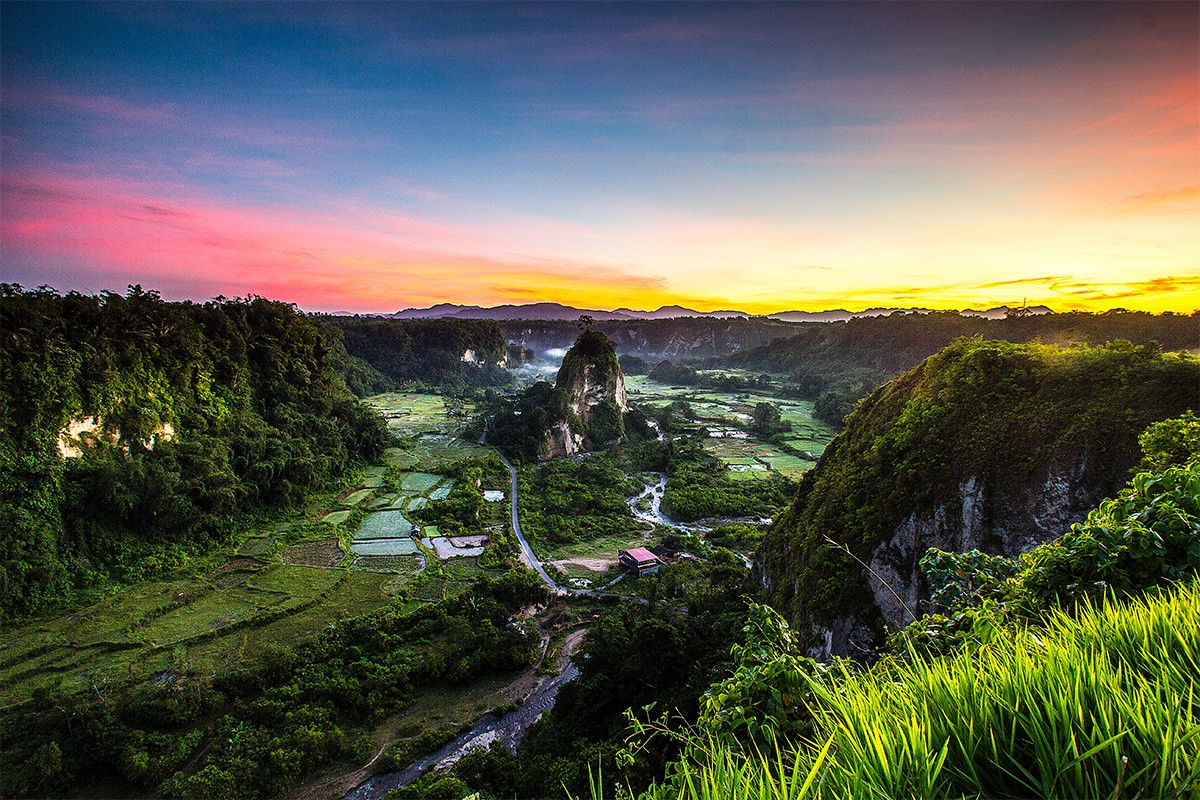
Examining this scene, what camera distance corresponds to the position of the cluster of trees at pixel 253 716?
11.8m

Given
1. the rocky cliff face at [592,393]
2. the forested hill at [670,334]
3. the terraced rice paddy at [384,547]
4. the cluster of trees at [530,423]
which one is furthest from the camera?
the forested hill at [670,334]

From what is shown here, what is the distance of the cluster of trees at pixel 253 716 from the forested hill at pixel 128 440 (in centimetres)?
855

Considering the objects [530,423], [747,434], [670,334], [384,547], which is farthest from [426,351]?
[670,334]

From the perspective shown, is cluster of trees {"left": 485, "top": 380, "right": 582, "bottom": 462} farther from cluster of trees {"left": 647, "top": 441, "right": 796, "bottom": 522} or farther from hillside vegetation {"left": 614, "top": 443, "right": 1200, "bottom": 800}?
hillside vegetation {"left": 614, "top": 443, "right": 1200, "bottom": 800}

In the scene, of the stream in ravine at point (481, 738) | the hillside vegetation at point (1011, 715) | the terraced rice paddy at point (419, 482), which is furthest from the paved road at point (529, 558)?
the hillside vegetation at point (1011, 715)

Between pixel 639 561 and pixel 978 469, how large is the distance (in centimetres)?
1574

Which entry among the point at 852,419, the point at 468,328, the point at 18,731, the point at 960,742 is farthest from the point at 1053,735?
the point at 468,328

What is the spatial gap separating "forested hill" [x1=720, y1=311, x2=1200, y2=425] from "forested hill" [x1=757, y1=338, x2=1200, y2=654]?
26893 mm

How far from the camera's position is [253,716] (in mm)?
13656

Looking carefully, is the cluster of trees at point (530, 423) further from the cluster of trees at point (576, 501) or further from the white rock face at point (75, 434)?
the white rock face at point (75, 434)

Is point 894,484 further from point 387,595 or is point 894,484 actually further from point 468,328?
point 468,328

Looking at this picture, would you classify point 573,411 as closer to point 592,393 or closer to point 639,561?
point 592,393

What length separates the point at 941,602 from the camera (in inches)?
141

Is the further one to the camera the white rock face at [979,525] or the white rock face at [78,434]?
the white rock face at [78,434]
